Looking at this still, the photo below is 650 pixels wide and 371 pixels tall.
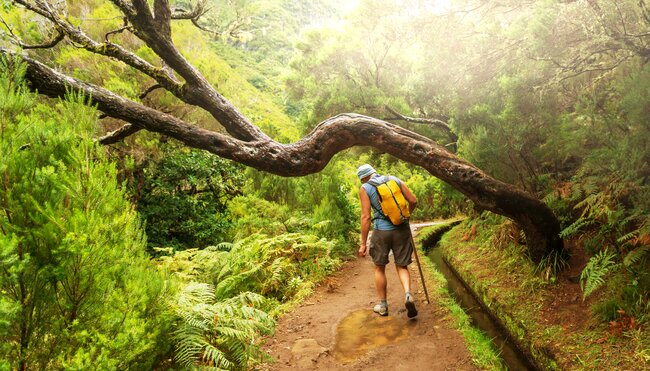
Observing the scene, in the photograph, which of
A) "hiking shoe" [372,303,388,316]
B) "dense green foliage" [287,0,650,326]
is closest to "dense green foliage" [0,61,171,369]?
"hiking shoe" [372,303,388,316]

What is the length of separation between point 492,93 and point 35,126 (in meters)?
6.10

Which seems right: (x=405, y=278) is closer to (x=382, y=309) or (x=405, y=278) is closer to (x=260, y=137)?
(x=382, y=309)

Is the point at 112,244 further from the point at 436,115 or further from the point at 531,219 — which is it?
the point at 436,115

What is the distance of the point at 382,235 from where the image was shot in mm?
5285

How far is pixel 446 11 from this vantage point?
703 centimetres

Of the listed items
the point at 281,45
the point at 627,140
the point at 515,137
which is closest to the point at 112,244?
the point at 627,140

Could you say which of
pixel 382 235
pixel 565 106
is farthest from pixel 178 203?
pixel 565 106

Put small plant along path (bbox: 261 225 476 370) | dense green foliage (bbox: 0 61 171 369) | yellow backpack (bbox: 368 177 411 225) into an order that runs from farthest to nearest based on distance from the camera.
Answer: yellow backpack (bbox: 368 177 411 225) → small plant along path (bbox: 261 225 476 370) → dense green foliage (bbox: 0 61 171 369)

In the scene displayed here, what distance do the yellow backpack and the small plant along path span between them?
4.82 feet

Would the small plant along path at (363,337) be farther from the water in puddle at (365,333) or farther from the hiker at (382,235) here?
the hiker at (382,235)

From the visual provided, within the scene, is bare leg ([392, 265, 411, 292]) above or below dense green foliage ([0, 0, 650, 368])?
below

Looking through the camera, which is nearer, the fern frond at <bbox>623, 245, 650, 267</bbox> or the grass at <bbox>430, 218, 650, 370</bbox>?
the grass at <bbox>430, 218, 650, 370</bbox>

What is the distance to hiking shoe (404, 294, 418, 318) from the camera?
5023 millimetres

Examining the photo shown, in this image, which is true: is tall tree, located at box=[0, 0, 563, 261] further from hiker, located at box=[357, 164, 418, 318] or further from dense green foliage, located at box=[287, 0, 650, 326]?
dense green foliage, located at box=[287, 0, 650, 326]
